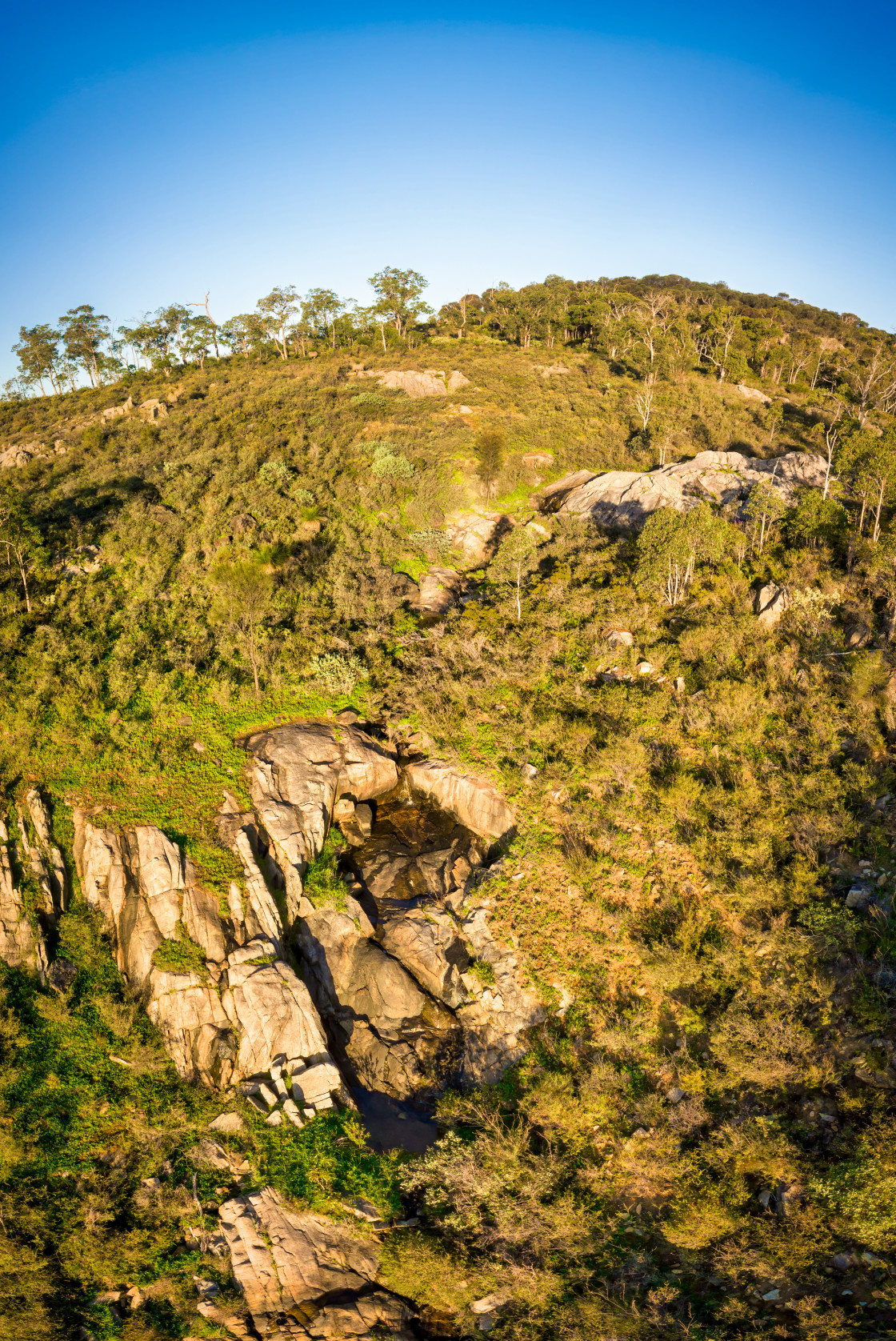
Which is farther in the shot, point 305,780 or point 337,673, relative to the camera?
point 337,673

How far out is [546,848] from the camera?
23.5m

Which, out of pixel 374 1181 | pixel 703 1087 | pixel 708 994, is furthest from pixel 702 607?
pixel 374 1181

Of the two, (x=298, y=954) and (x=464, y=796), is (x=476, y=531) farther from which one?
(x=298, y=954)

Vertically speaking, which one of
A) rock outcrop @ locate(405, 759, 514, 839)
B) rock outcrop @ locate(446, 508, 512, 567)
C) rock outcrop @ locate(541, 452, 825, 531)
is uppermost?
rock outcrop @ locate(541, 452, 825, 531)

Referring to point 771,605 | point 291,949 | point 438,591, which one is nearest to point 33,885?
point 291,949

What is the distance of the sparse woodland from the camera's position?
1519cm

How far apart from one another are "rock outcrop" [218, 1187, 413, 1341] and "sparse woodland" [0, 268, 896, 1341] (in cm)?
60

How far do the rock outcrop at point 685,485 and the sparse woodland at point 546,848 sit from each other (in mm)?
2517

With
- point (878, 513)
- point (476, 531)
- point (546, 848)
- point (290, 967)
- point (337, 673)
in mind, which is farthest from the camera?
point (476, 531)

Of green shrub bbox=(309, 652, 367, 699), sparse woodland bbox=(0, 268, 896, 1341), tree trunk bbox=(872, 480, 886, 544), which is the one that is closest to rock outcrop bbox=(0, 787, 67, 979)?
sparse woodland bbox=(0, 268, 896, 1341)

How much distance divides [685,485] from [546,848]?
2762 centimetres

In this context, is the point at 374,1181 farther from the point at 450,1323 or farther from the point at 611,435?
the point at 611,435

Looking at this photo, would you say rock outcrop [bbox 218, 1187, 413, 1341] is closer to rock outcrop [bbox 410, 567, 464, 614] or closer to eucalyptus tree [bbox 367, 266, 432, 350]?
rock outcrop [bbox 410, 567, 464, 614]

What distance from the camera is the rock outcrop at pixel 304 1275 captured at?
15.2 meters
